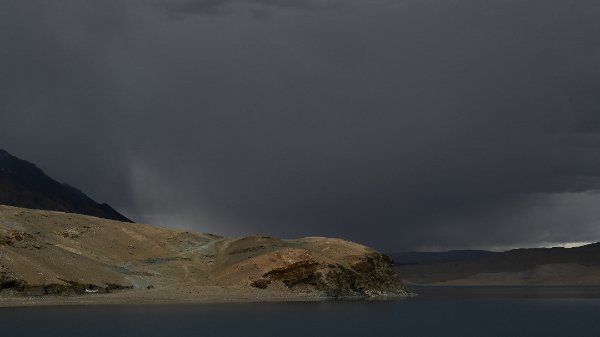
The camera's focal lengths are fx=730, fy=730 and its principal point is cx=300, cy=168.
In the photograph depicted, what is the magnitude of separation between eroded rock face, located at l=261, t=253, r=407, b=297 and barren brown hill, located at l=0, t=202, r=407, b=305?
173mm

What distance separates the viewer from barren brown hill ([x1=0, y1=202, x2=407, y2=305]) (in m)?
101

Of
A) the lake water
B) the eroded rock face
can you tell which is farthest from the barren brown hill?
the lake water

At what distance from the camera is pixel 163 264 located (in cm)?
13038

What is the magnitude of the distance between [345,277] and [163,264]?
32.8 meters

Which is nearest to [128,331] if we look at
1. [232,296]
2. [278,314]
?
[278,314]

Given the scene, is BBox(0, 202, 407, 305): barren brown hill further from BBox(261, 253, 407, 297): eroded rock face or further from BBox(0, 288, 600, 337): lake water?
BBox(0, 288, 600, 337): lake water

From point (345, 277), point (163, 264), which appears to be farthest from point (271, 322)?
point (163, 264)

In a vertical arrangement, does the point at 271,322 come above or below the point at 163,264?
below

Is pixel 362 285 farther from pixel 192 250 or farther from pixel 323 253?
pixel 192 250

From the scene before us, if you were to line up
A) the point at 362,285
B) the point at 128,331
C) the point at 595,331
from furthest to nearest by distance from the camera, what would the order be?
the point at 362,285 < the point at 595,331 < the point at 128,331

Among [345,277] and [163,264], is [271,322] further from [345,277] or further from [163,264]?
[163,264]

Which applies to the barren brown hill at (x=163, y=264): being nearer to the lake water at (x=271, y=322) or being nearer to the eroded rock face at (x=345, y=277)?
the eroded rock face at (x=345, y=277)

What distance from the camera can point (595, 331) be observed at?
218ft

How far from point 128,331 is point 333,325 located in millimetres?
20373
